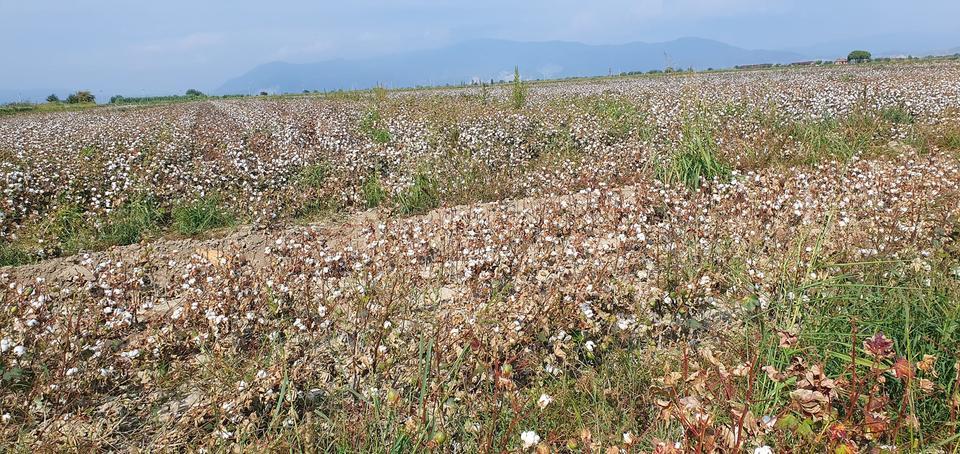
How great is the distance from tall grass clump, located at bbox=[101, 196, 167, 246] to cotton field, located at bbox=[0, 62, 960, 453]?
0.19 ft

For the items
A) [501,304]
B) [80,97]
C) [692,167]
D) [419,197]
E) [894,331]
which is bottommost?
[501,304]

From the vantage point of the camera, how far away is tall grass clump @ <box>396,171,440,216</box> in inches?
315

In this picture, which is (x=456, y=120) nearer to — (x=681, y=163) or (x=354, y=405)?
(x=681, y=163)

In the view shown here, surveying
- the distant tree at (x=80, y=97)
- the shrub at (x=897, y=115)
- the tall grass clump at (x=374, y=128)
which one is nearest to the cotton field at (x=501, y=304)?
the shrub at (x=897, y=115)

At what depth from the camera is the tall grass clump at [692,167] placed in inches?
288

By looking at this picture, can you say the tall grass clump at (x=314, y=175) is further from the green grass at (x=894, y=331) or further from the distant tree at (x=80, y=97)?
the distant tree at (x=80, y=97)

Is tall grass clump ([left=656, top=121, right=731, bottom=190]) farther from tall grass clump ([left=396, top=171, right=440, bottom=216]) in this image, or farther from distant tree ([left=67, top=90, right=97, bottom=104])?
distant tree ([left=67, top=90, right=97, bottom=104])

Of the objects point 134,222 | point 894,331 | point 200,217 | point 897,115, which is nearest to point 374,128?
point 200,217

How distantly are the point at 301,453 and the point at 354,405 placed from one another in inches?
18.5

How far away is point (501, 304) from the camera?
13.5ft

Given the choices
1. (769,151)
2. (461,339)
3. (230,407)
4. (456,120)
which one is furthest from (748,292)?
(456,120)

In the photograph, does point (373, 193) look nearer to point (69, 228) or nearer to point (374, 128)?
point (69, 228)

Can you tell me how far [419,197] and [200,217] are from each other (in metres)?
3.47

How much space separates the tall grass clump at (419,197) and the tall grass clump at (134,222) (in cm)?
386
